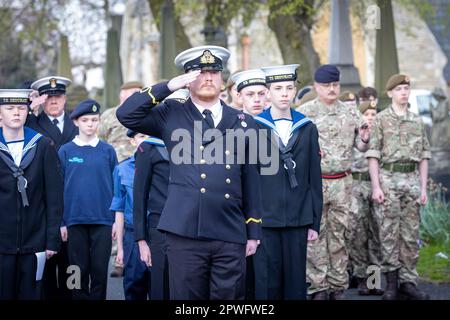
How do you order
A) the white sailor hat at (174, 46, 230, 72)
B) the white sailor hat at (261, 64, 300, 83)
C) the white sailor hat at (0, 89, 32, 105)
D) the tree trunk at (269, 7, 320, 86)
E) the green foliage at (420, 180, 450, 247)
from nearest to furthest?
the white sailor hat at (174, 46, 230, 72) → the white sailor hat at (0, 89, 32, 105) → the white sailor hat at (261, 64, 300, 83) → the green foliage at (420, 180, 450, 247) → the tree trunk at (269, 7, 320, 86)

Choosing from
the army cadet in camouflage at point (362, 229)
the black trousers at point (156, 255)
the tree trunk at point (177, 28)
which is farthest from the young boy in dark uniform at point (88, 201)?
the tree trunk at point (177, 28)

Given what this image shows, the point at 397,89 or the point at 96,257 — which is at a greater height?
the point at 397,89

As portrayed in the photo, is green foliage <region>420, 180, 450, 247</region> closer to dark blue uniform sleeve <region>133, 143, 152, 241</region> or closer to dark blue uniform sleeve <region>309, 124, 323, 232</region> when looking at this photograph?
dark blue uniform sleeve <region>309, 124, 323, 232</region>

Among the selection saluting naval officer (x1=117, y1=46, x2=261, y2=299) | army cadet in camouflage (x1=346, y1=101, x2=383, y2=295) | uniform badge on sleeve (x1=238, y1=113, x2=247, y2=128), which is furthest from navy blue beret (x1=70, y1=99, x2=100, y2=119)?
uniform badge on sleeve (x1=238, y1=113, x2=247, y2=128)

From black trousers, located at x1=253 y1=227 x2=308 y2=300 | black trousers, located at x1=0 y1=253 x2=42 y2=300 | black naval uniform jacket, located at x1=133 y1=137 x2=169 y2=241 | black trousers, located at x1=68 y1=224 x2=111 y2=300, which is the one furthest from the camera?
black trousers, located at x1=68 y1=224 x2=111 y2=300

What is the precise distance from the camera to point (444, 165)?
17.6 meters

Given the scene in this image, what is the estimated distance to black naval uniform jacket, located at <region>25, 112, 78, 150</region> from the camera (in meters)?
12.1

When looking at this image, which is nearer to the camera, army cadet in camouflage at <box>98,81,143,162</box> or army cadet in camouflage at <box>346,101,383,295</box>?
army cadet in camouflage at <box>346,101,383,295</box>

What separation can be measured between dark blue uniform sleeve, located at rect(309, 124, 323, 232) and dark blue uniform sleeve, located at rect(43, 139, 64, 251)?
86.0 inches

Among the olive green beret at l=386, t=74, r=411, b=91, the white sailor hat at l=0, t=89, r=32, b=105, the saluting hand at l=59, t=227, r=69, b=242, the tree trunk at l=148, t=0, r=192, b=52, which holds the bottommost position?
the saluting hand at l=59, t=227, r=69, b=242

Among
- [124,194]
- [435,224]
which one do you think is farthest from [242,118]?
[435,224]
